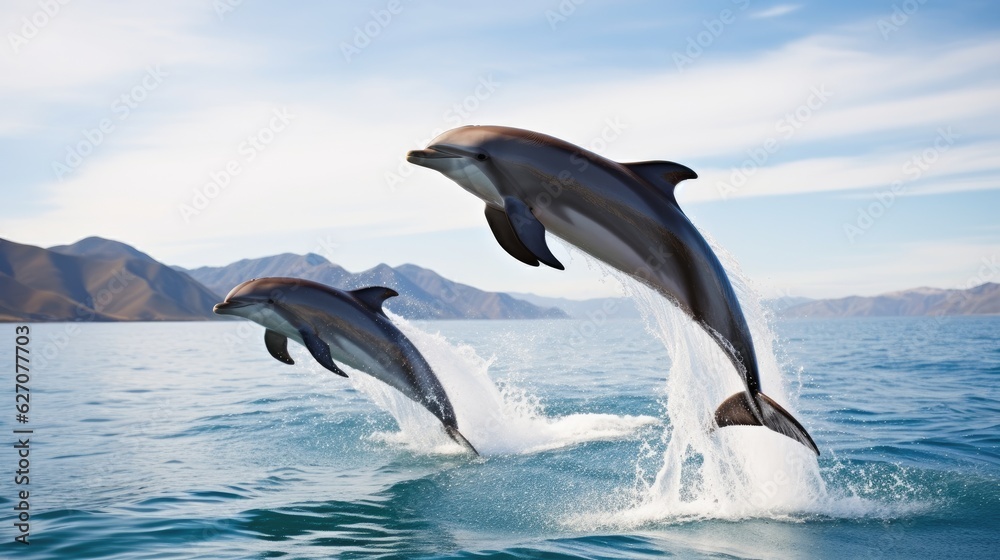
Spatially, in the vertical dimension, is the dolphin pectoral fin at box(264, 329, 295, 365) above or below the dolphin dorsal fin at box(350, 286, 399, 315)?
below

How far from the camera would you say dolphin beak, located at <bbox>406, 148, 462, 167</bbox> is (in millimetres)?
6539

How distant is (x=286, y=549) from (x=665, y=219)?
476 centimetres

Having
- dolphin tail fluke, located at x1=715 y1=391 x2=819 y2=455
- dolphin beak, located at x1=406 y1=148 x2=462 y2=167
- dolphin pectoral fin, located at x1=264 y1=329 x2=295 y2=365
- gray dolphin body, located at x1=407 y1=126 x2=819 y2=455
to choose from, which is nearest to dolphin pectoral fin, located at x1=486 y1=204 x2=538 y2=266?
gray dolphin body, located at x1=407 y1=126 x2=819 y2=455

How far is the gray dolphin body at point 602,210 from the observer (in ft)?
21.3

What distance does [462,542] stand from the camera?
766cm

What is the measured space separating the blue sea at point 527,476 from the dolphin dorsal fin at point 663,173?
1631 millimetres

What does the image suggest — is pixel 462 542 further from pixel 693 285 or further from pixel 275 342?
pixel 275 342

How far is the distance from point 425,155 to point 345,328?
6.07m

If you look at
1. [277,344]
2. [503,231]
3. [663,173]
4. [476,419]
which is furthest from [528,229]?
[476,419]

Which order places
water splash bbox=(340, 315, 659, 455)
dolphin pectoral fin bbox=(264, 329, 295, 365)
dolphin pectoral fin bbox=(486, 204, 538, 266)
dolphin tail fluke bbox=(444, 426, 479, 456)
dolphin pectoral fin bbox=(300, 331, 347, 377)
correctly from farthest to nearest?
water splash bbox=(340, 315, 659, 455)
dolphin pectoral fin bbox=(264, 329, 295, 365)
dolphin tail fluke bbox=(444, 426, 479, 456)
dolphin pectoral fin bbox=(300, 331, 347, 377)
dolphin pectoral fin bbox=(486, 204, 538, 266)

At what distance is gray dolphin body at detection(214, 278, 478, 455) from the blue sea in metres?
1.14

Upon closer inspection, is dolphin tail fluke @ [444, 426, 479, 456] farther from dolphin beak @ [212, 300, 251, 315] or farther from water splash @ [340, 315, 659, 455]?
dolphin beak @ [212, 300, 251, 315]

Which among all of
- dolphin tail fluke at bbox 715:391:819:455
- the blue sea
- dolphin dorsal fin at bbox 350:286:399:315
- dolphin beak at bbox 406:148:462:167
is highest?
dolphin beak at bbox 406:148:462:167

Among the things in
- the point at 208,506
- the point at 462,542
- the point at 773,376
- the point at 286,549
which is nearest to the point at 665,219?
the point at 773,376
